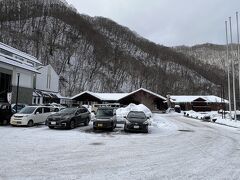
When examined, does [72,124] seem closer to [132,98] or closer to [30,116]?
[30,116]

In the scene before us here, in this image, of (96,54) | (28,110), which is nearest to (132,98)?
(28,110)

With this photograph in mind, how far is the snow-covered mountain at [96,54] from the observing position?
367 feet

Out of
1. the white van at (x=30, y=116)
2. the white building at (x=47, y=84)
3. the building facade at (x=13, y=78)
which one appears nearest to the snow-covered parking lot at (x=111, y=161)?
the white van at (x=30, y=116)

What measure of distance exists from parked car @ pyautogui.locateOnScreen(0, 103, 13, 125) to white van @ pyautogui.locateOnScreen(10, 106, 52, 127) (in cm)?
127

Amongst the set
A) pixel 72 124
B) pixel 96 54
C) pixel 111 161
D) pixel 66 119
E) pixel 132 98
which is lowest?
pixel 111 161

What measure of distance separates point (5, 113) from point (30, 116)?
230 cm

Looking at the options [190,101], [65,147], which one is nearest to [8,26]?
[190,101]

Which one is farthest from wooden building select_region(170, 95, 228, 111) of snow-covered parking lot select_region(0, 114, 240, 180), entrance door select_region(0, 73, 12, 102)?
snow-covered parking lot select_region(0, 114, 240, 180)

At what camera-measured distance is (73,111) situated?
20906mm

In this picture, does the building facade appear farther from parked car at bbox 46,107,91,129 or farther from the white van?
parked car at bbox 46,107,91,129

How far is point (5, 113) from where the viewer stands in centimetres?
2150

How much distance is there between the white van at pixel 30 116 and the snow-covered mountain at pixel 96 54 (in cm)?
7843

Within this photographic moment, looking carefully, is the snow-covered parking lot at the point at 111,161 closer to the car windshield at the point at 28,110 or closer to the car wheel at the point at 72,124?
the car wheel at the point at 72,124

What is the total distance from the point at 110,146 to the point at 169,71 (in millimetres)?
136355
